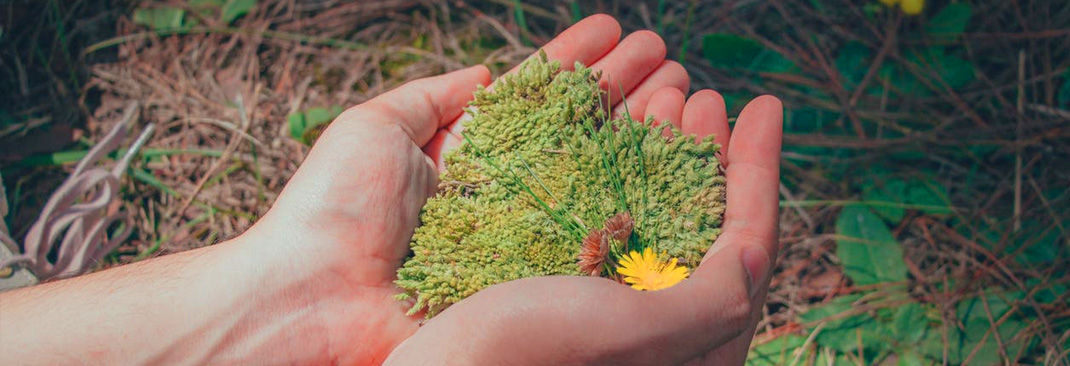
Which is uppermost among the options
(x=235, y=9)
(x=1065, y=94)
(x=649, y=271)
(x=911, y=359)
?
(x=235, y=9)

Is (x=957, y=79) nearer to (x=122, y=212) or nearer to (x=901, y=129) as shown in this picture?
(x=901, y=129)

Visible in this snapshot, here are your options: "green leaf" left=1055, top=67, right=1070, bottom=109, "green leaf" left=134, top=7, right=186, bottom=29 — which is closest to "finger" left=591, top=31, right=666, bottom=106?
"green leaf" left=1055, top=67, right=1070, bottom=109

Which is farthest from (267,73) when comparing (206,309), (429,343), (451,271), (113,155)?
(429,343)

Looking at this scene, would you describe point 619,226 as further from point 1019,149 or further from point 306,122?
point 1019,149

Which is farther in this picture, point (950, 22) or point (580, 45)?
point (950, 22)

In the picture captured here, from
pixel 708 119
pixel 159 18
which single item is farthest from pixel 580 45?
pixel 159 18

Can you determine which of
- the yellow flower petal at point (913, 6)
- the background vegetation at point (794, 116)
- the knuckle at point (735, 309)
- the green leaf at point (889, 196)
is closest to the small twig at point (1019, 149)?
the background vegetation at point (794, 116)

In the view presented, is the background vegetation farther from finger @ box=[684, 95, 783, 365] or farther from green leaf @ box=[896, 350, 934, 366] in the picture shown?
finger @ box=[684, 95, 783, 365]
